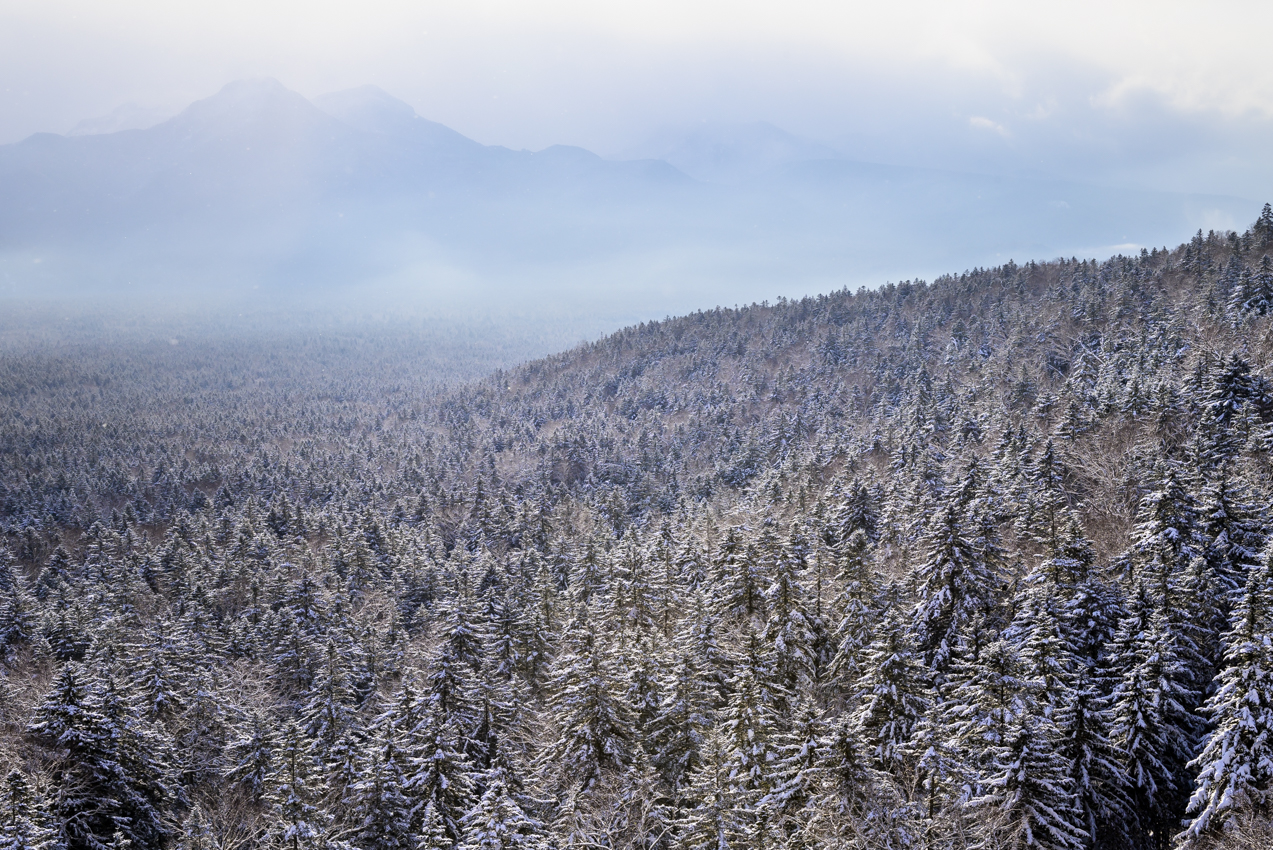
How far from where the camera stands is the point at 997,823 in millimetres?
Result: 21266

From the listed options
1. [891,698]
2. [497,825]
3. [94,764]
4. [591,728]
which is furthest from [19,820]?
[891,698]

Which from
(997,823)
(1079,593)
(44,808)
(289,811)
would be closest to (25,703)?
(44,808)

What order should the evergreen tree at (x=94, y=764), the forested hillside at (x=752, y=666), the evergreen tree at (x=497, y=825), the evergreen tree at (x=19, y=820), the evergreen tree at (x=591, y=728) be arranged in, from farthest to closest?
the evergreen tree at (x=591, y=728) → the evergreen tree at (x=94, y=764) → the forested hillside at (x=752, y=666) → the evergreen tree at (x=497, y=825) → the evergreen tree at (x=19, y=820)

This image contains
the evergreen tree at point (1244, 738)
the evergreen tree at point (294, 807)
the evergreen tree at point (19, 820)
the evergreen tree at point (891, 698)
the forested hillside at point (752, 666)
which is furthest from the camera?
the evergreen tree at point (891, 698)

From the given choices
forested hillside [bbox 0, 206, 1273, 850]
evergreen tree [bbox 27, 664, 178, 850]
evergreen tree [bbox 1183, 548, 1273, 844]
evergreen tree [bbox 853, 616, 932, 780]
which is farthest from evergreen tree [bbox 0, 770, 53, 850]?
evergreen tree [bbox 1183, 548, 1273, 844]

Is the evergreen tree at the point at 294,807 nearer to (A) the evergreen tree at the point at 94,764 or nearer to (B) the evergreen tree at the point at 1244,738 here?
(A) the evergreen tree at the point at 94,764

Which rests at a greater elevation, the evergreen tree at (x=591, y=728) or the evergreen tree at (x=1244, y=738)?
the evergreen tree at (x=1244, y=738)

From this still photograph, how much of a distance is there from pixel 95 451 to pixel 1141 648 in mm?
204922

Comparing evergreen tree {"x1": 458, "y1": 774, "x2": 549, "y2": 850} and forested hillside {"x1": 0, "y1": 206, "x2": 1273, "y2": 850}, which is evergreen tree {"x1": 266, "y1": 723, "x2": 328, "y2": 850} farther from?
evergreen tree {"x1": 458, "y1": 774, "x2": 549, "y2": 850}

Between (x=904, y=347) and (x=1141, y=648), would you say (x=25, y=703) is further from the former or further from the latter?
(x=904, y=347)

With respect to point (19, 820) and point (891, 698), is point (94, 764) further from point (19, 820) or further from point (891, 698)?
point (891, 698)

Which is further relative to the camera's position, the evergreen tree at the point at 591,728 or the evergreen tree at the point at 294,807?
the evergreen tree at the point at 591,728

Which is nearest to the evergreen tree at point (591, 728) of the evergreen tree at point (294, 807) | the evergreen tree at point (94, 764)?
the evergreen tree at point (294, 807)

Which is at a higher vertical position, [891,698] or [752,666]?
[891,698]
